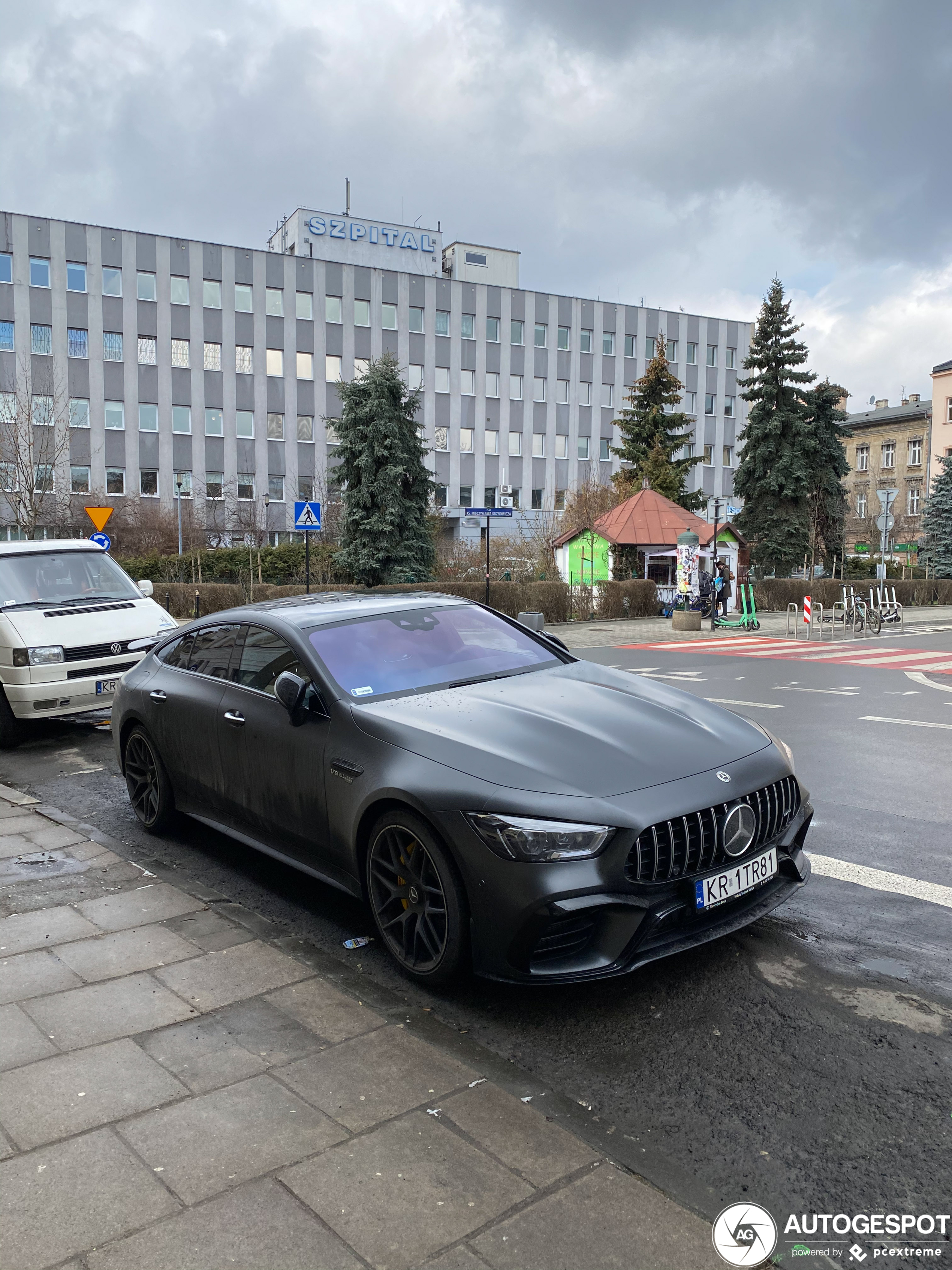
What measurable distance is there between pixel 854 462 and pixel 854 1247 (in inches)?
3432

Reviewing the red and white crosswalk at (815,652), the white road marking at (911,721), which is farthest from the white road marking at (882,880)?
the red and white crosswalk at (815,652)

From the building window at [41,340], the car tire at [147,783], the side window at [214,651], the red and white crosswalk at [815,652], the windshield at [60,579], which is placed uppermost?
the building window at [41,340]

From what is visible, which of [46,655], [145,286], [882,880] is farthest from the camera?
[145,286]

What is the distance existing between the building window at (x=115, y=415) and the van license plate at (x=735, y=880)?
52.8 m

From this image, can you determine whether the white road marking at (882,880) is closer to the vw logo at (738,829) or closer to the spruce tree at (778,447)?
the vw logo at (738,829)

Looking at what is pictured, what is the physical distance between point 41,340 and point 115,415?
494 cm

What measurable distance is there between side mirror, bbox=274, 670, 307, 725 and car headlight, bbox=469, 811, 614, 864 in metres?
1.40

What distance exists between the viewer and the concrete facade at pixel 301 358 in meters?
50.2

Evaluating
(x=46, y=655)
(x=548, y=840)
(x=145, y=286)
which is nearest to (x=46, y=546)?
(x=46, y=655)

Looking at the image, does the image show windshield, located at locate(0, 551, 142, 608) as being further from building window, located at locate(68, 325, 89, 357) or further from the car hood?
building window, located at locate(68, 325, 89, 357)

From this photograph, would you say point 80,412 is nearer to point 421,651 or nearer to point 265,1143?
point 421,651

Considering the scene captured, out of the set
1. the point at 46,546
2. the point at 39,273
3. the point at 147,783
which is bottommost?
the point at 147,783

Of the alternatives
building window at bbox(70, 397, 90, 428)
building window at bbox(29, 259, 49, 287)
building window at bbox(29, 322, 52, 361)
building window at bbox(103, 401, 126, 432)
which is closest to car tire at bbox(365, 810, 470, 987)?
building window at bbox(70, 397, 90, 428)

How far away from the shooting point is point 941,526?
50.5 metres
